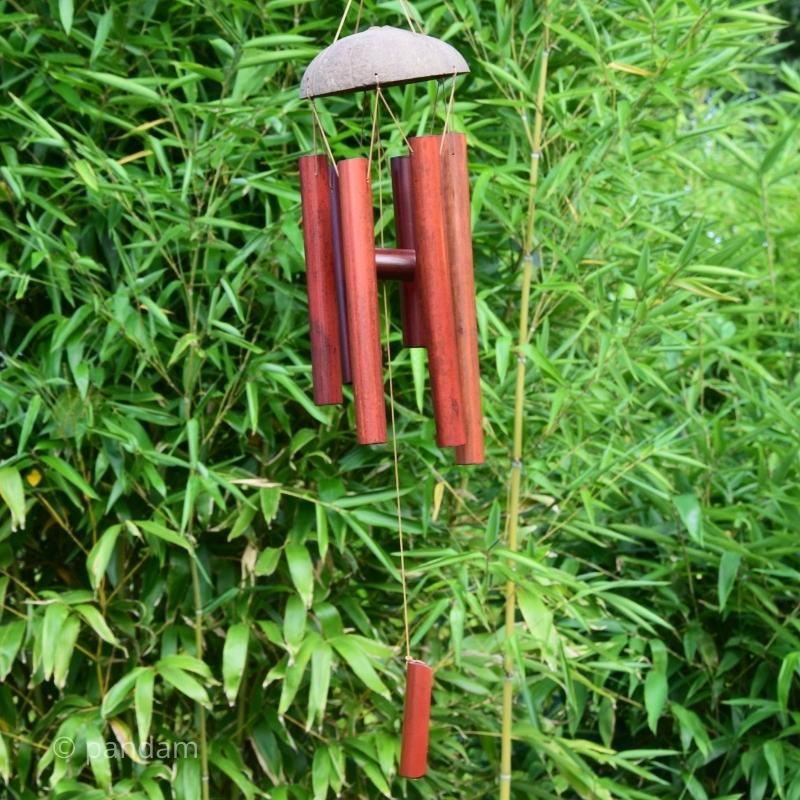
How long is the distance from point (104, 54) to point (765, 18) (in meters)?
1.17

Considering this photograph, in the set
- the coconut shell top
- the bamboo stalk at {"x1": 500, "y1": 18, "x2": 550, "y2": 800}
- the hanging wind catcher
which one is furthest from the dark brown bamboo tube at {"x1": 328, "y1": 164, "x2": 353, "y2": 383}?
the bamboo stalk at {"x1": 500, "y1": 18, "x2": 550, "y2": 800}

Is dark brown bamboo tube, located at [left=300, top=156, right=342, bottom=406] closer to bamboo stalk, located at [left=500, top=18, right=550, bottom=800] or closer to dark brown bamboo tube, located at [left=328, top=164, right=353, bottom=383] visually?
dark brown bamboo tube, located at [left=328, top=164, right=353, bottom=383]

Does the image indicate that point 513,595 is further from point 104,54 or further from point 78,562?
point 104,54

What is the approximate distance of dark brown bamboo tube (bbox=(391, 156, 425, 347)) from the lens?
1.45 meters

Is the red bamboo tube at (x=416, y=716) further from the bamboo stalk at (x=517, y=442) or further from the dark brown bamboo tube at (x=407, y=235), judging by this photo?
the bamboo stalk at (x=517, y=442)

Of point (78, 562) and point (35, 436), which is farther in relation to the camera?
Answer: point (78, 562)

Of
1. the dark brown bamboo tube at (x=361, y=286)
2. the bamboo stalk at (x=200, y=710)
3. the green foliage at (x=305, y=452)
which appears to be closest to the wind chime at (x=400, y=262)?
the dark brown bamboo tube at (x=361, y=286)

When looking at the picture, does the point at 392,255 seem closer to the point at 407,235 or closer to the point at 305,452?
the point at 407,235

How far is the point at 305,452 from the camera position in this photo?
2293mm

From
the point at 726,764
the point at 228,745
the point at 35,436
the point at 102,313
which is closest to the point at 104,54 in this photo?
the point at 102,313

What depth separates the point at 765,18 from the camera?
2113 mm

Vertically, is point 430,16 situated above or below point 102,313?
above

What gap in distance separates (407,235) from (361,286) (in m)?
0.15

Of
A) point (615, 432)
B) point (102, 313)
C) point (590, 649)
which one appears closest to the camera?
point (102, 313)
